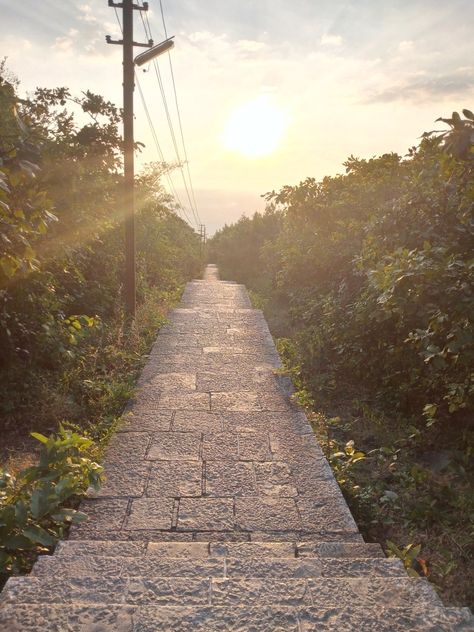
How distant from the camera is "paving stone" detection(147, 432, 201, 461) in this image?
4000mm

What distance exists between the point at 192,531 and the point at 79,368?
3139 mm

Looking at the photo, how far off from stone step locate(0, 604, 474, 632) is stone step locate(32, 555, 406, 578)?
0.40 m

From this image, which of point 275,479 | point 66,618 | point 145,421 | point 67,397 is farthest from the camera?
point 67,397

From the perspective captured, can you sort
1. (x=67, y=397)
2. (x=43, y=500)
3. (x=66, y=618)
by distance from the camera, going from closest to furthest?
(x=66, y=618)
(x=43, y=500)
(x=67, y=397)

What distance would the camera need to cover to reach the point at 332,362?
6.48 meters

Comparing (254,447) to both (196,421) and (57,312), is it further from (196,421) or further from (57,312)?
(57,312)

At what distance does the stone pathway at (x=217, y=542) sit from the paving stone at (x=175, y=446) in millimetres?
14

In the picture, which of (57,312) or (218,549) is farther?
(57,312)

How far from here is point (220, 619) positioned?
187cm

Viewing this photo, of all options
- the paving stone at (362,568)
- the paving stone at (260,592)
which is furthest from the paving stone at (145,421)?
the paving stone at (260,592)

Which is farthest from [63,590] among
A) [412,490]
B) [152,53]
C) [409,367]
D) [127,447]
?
[152,53]

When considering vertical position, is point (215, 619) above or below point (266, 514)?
above

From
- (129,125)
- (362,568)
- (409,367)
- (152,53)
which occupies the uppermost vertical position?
(152,53)

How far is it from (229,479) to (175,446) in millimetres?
698
